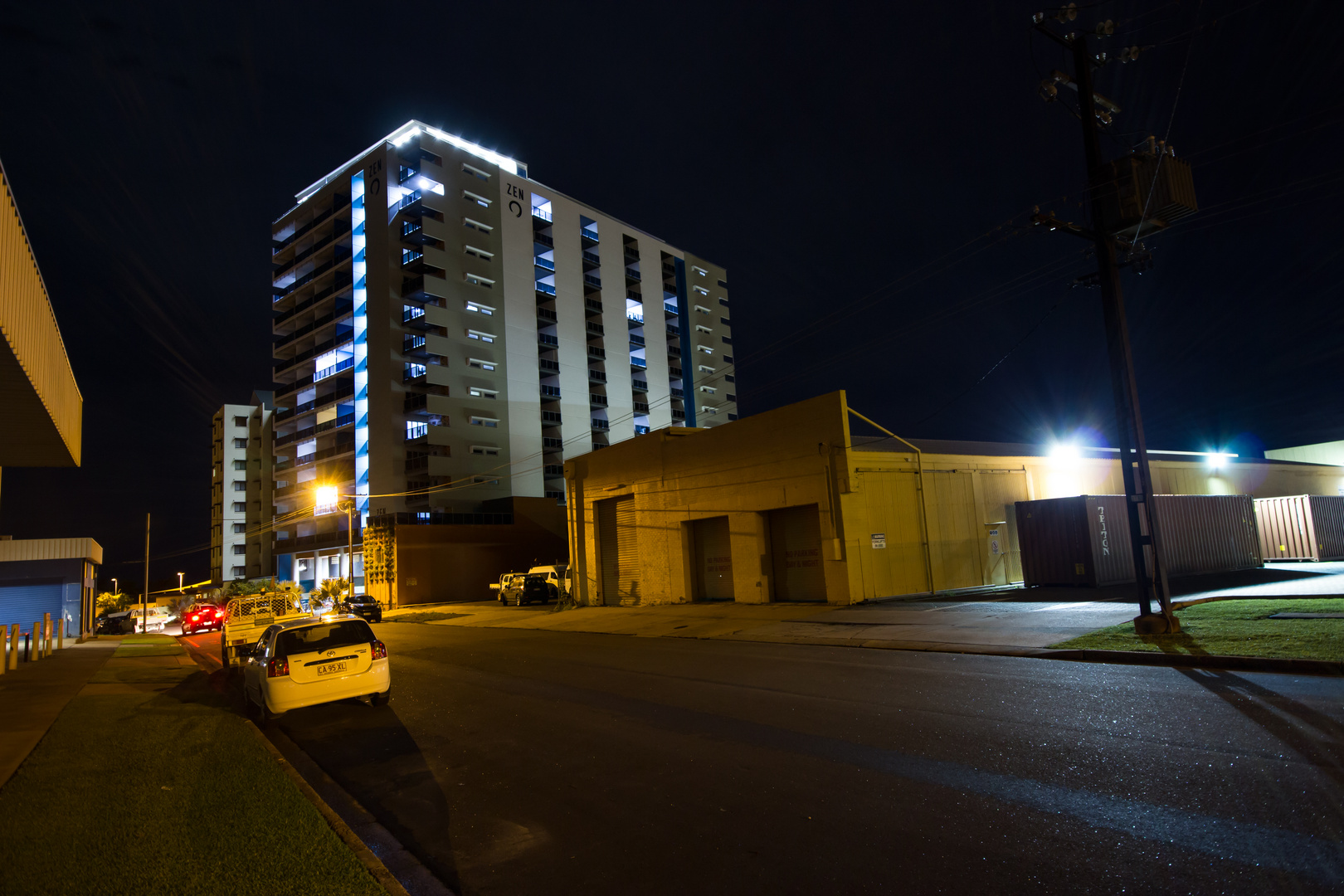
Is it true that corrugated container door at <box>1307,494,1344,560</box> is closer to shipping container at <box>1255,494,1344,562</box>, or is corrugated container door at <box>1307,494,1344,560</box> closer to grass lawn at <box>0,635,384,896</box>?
shipping container at <box>1255,494,1344,562</box>

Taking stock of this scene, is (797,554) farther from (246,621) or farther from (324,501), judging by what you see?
(324,501)

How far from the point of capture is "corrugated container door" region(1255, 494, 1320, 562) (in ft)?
89.4

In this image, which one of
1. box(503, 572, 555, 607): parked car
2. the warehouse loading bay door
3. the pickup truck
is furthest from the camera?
box(503, 572, 555, 607): parked car

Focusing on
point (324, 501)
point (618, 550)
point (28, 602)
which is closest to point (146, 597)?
point (28, 602)

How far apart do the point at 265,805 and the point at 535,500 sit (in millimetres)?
54592

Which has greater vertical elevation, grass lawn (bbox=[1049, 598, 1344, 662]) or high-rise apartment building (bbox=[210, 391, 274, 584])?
high-rise apartment building (bbox=[210, 391, 274, 584])

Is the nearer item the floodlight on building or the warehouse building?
the warehouse building

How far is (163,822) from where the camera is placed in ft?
18.6

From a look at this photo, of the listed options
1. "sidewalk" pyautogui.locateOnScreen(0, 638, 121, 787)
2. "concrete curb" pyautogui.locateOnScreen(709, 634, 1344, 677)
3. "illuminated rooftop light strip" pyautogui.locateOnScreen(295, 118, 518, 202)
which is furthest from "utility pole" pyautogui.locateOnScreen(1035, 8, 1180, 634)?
"illuminated rooftop light strip" pyautogui.locateOnScreen(295, 118, 518, 202)

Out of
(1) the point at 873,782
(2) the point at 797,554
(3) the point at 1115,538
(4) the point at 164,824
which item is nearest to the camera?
(4) the point at 164,824

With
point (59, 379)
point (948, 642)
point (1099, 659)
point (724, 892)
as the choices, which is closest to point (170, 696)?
point (59, 379)

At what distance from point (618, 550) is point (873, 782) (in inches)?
1116

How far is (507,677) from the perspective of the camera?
13258 mm

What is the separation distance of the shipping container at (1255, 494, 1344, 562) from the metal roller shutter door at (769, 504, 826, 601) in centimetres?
1671
